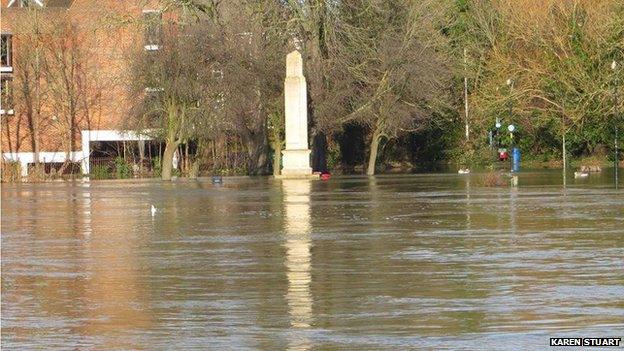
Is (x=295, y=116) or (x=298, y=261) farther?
(x=295, y=116)

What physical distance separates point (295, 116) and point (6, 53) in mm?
27212

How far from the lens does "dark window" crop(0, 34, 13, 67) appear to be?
77.9m

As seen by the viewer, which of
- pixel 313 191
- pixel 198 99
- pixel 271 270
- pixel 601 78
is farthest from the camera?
pixel 601 78

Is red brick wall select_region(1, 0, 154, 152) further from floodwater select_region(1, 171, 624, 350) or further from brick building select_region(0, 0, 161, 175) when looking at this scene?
floodwater select_region(1, 171, 624, 350)

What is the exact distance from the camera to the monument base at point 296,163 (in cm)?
5762

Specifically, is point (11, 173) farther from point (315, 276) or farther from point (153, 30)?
point (315, 276)

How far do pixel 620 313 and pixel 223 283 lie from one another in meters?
5.51

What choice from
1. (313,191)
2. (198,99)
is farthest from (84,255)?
(198,99)

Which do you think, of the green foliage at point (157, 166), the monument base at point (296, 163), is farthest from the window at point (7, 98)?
the monument base at point (296, 163)

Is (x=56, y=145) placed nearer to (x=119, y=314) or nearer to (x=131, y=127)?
(x=131, y=127)

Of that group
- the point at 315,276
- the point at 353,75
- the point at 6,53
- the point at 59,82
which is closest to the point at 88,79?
the point at 59,82

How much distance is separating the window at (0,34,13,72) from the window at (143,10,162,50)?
14372mm

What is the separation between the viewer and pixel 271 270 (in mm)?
18969

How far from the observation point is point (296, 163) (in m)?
57.9
